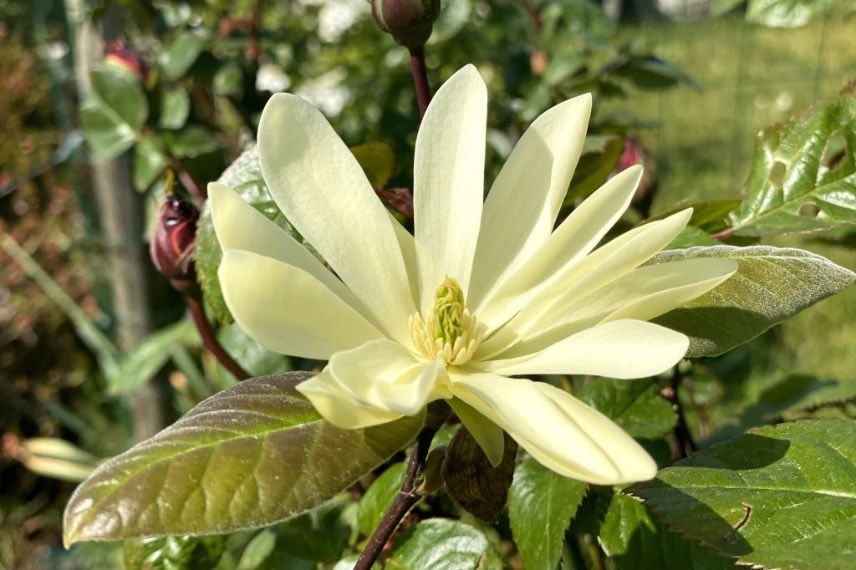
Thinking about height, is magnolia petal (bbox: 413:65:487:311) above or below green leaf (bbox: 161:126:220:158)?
above

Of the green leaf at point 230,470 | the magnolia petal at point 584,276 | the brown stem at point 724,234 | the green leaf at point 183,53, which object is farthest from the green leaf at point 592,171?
the green leaf at point 183,53

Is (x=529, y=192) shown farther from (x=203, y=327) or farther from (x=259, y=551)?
(x=259, y=551)

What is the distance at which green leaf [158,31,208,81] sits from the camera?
3.27 ft

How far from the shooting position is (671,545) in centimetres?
46

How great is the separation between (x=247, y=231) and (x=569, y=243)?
0.52 ft

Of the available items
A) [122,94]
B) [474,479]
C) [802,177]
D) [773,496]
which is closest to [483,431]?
[474,479]

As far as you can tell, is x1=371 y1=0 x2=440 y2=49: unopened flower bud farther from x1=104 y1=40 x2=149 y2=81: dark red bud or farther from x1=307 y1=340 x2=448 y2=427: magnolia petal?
x1=104 y1=40 x2=149 y2=81: dark red bud

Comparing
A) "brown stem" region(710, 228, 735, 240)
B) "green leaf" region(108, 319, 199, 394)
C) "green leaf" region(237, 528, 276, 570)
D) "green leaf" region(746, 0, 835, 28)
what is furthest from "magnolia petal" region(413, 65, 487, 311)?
"green leaf" region(108, 319, 199, 394)

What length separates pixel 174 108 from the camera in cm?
105

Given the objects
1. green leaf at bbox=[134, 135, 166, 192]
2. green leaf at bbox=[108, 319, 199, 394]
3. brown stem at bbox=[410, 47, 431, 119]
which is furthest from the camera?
green leaf at bbox=[108, 319, 199, 394]

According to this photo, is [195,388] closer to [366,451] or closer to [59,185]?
[366,451]

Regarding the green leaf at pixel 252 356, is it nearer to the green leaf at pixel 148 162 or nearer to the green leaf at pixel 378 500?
the green leaf at pixel 378 500

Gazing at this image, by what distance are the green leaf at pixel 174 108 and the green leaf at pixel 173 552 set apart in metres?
0.56

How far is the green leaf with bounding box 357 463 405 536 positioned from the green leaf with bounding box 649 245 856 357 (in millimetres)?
219
